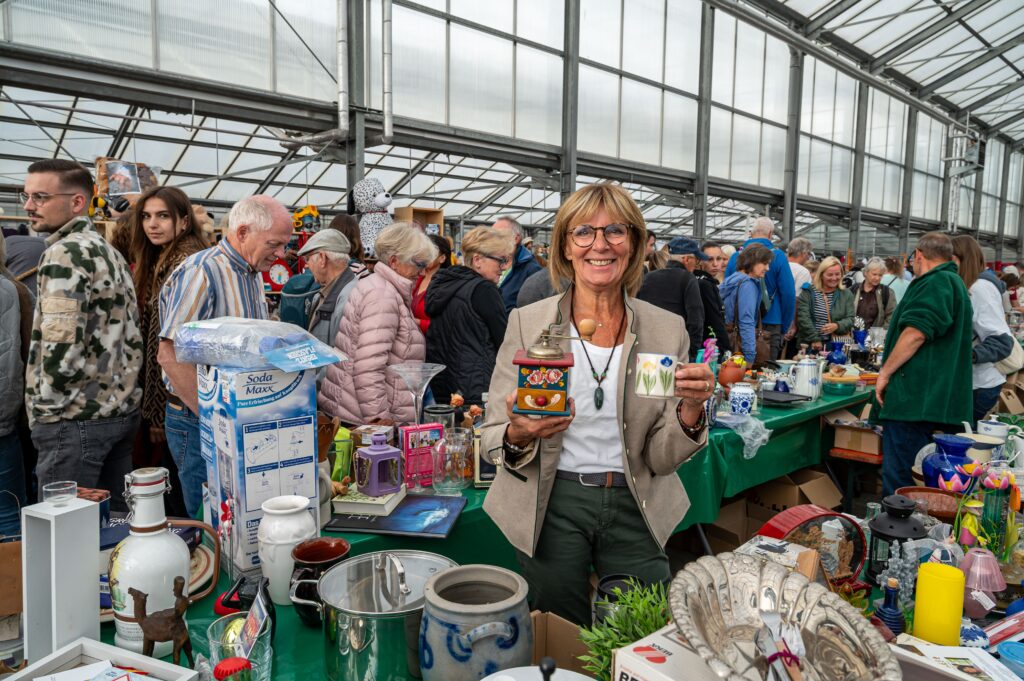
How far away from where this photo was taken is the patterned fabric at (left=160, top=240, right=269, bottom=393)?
6.29 feet

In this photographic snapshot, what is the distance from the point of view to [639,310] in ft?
5.24

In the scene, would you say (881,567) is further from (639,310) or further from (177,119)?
(177,119)

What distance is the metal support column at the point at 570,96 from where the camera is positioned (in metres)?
9.55

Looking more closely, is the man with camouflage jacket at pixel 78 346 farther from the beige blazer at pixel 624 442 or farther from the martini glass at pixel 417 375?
the beige blazer at pixel 624 442

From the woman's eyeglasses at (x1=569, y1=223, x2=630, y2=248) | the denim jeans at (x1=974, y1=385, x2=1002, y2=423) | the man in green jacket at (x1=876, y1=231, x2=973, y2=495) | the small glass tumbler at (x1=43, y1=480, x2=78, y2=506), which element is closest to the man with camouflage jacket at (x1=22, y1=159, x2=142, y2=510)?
the small glass tumbler at (x1=43, y1=480, x2=78, y2=506)

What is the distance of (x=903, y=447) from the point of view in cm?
312

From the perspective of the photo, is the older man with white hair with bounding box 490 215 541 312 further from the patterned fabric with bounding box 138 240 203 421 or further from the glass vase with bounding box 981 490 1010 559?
the glass vase with bounding box 981 490 1010 559

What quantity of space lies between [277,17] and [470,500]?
6.65 meters

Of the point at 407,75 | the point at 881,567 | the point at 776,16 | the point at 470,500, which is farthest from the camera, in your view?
the point at 776,16

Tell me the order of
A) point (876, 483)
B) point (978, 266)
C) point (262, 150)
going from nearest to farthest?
point (978, 266) → point (876, 483) → point (262, 150)

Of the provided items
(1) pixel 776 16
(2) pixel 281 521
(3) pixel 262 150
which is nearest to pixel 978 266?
(2) pixel 281 521

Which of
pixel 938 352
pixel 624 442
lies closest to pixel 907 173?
pixel 938 352

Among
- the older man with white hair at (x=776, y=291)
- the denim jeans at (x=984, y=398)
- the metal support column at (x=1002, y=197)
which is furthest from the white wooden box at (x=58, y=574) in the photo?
the metal support column at (x=1002, y=197)

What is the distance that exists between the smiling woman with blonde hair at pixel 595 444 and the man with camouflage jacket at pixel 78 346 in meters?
1.40
